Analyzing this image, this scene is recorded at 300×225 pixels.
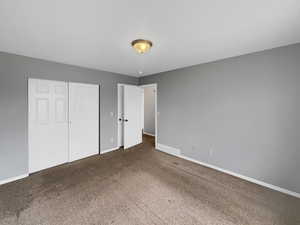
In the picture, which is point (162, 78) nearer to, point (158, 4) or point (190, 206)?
point (158, 4)

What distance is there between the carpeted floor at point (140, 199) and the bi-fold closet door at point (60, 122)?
39 cm

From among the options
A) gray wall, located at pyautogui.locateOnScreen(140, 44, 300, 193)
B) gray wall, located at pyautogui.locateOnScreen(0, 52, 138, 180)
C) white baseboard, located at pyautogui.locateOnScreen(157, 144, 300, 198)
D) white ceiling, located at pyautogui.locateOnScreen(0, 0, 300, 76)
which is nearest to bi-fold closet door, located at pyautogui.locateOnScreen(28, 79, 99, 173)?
gray wall, located at pyautogui.locateOnScreen(0, 52, 138, 180)

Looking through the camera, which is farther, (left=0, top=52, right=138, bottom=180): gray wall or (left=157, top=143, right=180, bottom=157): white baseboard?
(left=157, top=143, right=180, bottom=157): white baseboard

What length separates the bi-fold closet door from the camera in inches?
98.4

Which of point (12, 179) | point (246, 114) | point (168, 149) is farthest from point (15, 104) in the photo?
point (246, 114)

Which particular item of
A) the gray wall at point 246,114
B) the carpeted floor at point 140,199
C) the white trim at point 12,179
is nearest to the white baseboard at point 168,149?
the gray wall at point 246,114

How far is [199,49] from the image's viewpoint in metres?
2.12

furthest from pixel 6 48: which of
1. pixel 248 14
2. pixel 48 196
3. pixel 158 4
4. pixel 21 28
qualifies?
pixel 248 14

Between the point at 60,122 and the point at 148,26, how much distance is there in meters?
2.77

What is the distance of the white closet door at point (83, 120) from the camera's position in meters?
3.01

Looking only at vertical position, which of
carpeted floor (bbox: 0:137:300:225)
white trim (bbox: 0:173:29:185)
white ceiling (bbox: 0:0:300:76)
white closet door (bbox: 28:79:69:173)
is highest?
white ceiling (bbox: 0:0:300:76)

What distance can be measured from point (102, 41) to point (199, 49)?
160 centimetres

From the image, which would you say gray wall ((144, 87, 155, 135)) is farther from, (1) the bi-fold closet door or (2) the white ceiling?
(2) the white ceiling

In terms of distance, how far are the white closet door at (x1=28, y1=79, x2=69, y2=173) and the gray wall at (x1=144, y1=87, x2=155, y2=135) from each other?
344 cm
